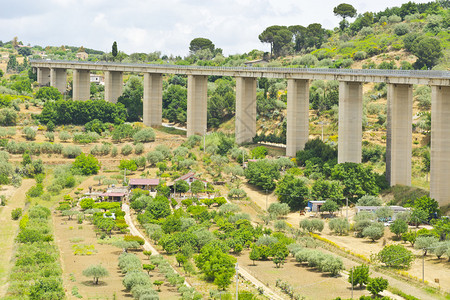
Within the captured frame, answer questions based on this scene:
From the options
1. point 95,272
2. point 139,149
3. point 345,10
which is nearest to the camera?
point 95,272

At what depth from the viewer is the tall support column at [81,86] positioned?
137750mm

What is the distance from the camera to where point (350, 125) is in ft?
280

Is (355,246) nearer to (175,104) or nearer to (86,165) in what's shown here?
(86,165)

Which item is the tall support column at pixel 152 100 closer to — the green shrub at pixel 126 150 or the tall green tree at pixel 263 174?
the green shrub at pixel 126 150

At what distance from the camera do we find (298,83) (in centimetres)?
9719

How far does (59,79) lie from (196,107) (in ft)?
146

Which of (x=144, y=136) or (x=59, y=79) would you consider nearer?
(x=144, y=136)

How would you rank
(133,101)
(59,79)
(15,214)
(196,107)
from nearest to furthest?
(15,214) < (196,107) < (133,101) < (59,79)

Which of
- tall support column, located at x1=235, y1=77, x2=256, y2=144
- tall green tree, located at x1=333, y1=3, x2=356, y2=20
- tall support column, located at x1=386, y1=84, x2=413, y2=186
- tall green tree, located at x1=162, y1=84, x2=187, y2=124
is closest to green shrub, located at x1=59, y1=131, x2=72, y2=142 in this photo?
tall green tree, located at x1=162, y1=84, x2=187, y2=124

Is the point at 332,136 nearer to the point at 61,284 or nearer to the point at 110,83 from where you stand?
the point at 110,83

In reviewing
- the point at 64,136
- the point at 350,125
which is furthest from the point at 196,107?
the point at 350,125

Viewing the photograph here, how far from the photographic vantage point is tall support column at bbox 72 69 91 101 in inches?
5423

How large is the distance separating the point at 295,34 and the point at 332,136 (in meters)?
80.3

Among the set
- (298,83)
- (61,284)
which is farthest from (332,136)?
(61,284)
